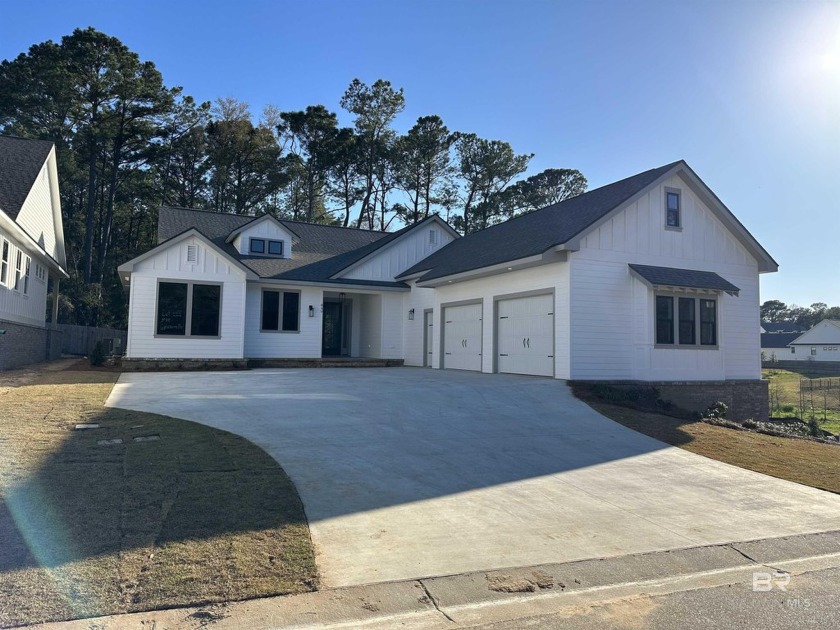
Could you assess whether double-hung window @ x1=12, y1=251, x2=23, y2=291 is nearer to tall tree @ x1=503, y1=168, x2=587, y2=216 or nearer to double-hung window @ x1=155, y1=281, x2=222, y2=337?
double-hung window @ x1=155, y1=281, x2=222, y2=337

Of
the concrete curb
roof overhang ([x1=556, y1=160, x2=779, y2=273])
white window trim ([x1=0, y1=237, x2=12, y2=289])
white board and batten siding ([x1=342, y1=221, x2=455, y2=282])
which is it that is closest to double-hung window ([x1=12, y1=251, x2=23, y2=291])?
white window trim ([x1=0, y1=237, x2=12, y2=289])

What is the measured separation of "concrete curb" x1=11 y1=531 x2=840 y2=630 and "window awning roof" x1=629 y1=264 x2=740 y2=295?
Result: 34.1ft

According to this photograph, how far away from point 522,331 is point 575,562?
12.0 meters

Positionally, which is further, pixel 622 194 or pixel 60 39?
pixel 60 39

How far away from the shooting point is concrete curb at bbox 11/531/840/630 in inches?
144

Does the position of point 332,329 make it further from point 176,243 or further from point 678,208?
point 678,208

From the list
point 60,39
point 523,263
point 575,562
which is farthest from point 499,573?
point 60,39

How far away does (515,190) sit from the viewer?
42250mm

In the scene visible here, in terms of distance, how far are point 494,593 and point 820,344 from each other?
76.1 metres

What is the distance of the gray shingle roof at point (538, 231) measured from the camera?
15516mm

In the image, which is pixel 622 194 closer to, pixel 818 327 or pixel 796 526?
pixel 796 526

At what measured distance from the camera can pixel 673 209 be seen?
1650cm

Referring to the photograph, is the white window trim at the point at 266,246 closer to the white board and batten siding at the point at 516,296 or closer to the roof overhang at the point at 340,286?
the roof overhang at the point at 340,286

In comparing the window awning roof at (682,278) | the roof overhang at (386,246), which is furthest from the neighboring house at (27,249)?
the window awning roof at (682,278)
